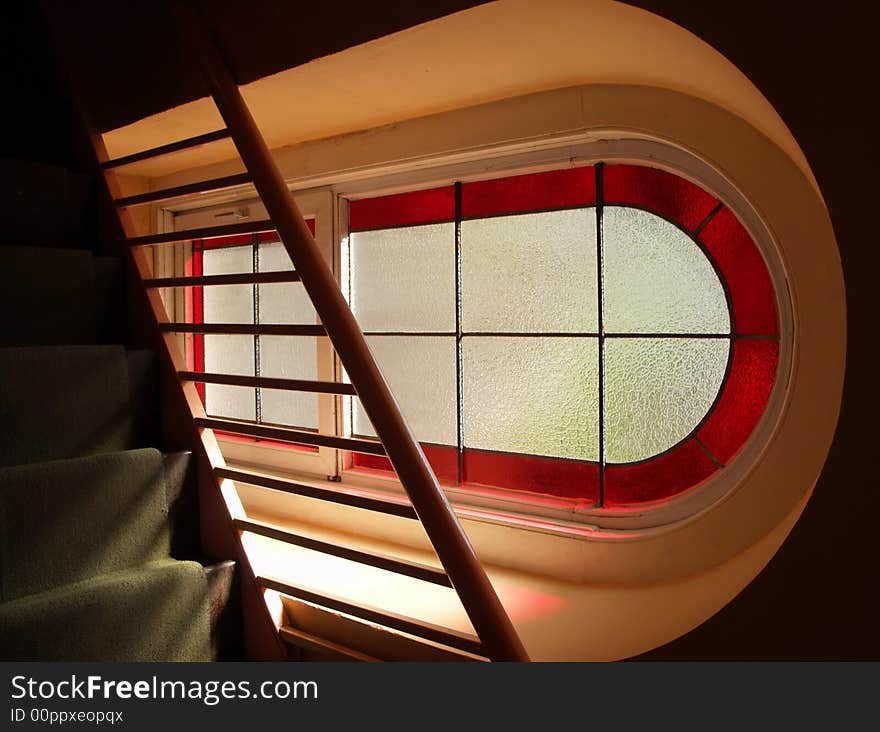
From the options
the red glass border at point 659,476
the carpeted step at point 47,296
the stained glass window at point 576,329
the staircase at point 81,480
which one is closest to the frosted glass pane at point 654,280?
the stained glass window at point 576,329

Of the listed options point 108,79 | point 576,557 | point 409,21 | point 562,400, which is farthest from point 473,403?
point 108,79

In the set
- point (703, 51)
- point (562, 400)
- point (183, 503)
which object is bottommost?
point (183, 503)

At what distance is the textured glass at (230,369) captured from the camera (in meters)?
2.82

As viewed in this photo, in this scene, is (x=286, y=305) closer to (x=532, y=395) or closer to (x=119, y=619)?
(x=532, y=395)

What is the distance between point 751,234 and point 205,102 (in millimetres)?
1539

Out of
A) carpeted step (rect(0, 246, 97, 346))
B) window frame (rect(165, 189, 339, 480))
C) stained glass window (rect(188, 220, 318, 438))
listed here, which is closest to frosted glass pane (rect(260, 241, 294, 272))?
stained glass window (rect(188, 220, 318, 438))

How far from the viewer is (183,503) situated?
1790mm

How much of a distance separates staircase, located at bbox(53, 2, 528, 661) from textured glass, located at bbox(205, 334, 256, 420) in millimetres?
884

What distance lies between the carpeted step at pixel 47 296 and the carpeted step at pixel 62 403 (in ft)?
0.75

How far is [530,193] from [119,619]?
5.07 ft

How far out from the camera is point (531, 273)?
1986 millimetres

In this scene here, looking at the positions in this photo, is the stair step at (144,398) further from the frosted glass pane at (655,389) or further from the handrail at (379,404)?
the frosted glass pane at (655,389)

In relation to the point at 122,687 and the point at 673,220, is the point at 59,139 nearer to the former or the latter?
the point at 122,687

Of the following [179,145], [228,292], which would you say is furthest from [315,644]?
[228,292]
